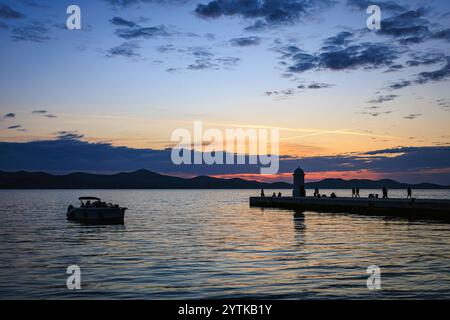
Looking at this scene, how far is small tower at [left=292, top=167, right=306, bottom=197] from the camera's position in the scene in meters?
92.9

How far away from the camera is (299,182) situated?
96.7 m

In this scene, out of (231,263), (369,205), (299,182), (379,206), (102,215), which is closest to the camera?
(231,263)

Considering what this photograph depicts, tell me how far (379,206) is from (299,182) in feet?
88.8

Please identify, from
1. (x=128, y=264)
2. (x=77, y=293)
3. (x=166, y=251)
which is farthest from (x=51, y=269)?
(x=166, y=251)

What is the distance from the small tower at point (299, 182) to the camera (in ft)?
305

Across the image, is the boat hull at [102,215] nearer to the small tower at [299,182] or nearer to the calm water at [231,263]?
the calm water at [231,263]

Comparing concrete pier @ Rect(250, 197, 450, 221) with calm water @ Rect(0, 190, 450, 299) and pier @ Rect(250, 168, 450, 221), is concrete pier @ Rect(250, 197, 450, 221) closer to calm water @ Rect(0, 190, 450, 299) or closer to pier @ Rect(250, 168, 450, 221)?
pier @ Rect(250, 168, 450, 221)

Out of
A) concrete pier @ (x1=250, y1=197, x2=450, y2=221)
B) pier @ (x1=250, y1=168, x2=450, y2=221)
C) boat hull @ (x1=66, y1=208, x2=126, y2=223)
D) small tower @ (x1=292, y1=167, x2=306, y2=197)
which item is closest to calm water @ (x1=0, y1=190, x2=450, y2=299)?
concrete pier @ (x1=250, y1=197, x2=450, y2=221)

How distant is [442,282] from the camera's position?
72.6 ft

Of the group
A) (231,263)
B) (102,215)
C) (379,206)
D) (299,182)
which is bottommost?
(231,263)

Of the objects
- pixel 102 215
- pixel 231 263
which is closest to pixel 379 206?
pixel 102 215

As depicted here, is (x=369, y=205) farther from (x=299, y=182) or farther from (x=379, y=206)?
(x=299, y=182)

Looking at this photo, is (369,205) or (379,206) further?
(369,205)

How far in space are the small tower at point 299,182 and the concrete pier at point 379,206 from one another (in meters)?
3.38
